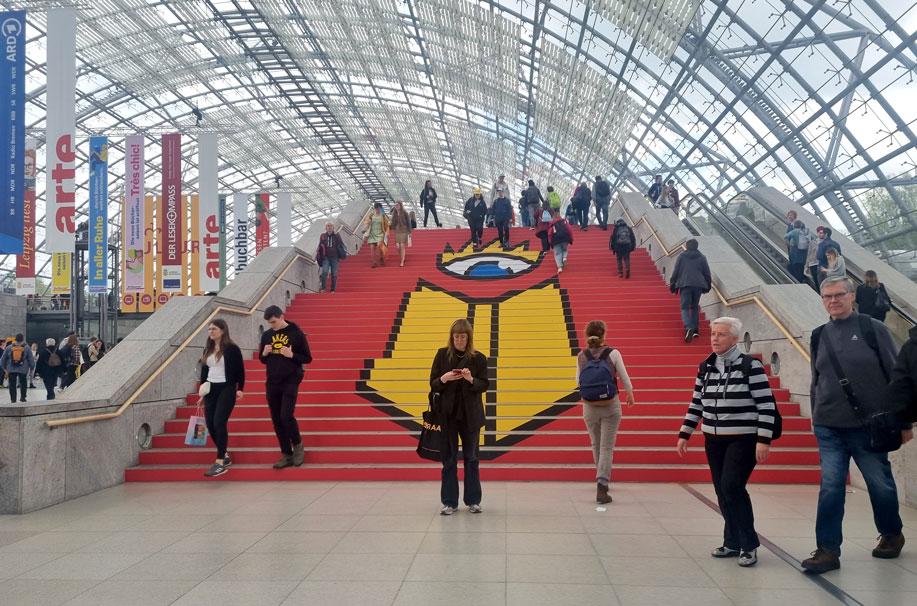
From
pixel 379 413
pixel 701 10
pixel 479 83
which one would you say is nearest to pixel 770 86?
pixel 701 10

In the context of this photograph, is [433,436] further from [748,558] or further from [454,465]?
[748,558]

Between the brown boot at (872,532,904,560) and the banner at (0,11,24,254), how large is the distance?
10135 mm

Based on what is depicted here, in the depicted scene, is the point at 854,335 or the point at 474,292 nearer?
the point at 854,335

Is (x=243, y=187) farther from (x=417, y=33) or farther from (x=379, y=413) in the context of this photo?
(x=379, y=413)

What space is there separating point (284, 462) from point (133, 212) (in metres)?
17.1

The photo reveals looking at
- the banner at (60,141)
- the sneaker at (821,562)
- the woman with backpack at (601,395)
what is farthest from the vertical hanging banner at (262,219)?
the sneaker at (821,562)

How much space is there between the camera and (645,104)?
2605 centimetres

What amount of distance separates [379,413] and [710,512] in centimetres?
399

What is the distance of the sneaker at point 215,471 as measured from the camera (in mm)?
7039

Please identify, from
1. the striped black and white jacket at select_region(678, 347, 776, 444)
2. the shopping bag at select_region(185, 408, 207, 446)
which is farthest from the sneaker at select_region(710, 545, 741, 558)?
the shopping bag at select_region(185, 408, 207, 446)

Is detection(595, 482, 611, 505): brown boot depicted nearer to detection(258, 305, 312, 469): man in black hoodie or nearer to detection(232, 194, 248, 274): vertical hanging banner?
detection(258, 305, 312, 469): man in black hoodie

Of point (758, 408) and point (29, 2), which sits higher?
point (29, 2)

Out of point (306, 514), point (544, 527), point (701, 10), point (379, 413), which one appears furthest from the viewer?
point (701, 10)

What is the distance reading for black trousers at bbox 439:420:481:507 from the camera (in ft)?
18.3
